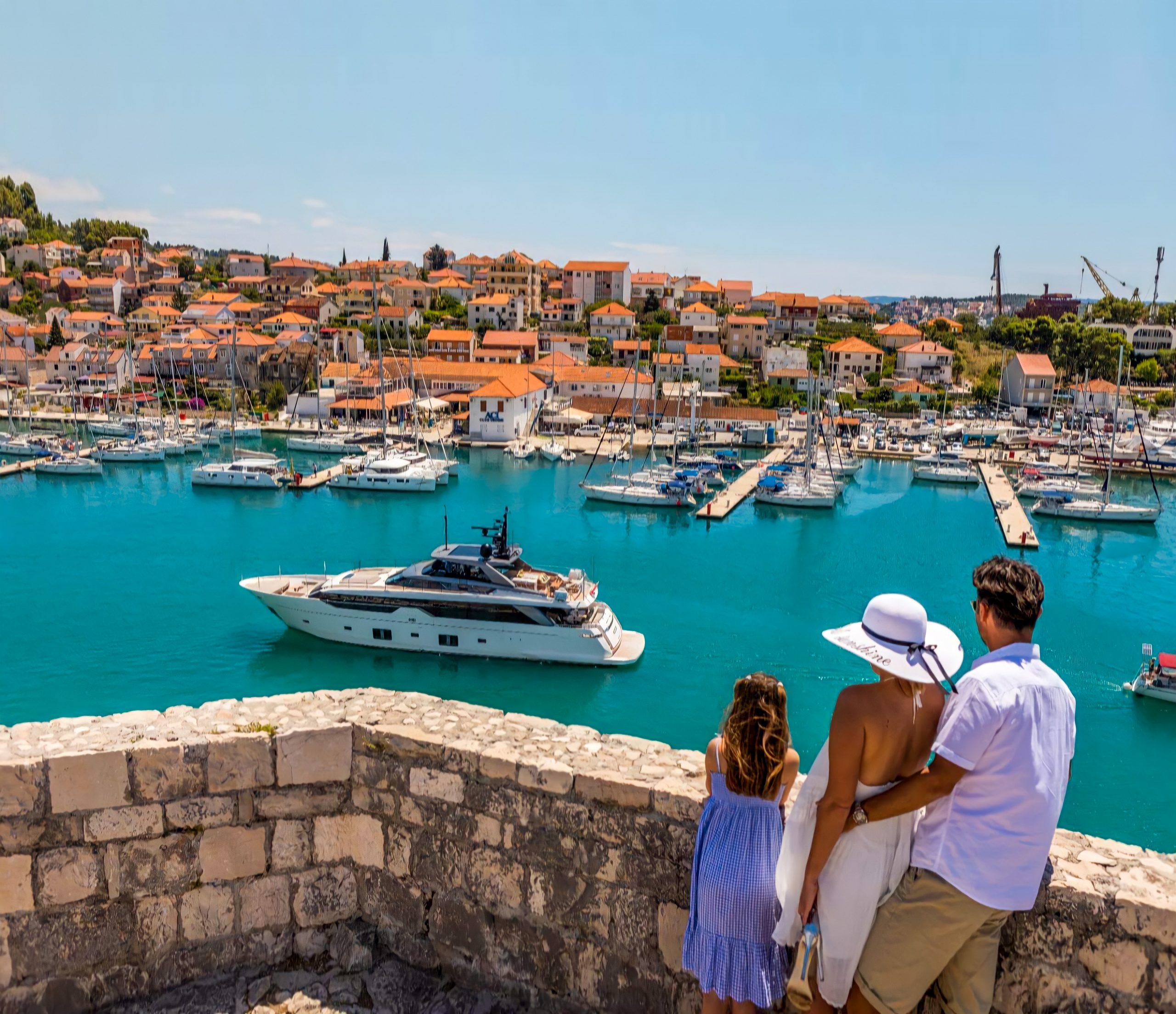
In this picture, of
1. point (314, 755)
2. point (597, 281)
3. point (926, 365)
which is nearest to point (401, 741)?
point (314, 755)

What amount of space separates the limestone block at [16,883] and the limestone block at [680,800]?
Result: 2.62 m

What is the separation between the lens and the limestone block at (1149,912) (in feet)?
8.63

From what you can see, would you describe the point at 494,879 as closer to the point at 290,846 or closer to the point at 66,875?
the point at 290,846

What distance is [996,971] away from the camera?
112 inches

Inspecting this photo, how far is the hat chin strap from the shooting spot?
8.78 feet

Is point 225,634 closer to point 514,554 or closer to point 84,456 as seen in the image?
point 514,554

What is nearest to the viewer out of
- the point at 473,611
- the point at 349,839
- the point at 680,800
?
the point at 680,800

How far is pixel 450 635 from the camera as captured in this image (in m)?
20.6

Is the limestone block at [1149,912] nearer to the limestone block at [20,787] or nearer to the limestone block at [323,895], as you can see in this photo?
the limestone block at [323,895]

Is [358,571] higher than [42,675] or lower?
higher

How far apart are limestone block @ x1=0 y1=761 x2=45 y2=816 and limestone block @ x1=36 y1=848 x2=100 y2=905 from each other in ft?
0.75

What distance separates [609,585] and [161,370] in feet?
204

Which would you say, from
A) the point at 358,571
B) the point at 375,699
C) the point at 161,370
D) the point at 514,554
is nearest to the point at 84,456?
the point at 161,370

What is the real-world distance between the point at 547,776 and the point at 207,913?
5.60 feet
